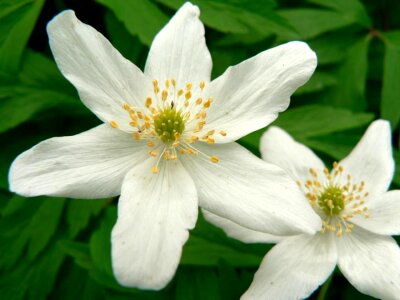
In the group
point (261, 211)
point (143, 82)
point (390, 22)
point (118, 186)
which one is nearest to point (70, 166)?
point (118, 186)

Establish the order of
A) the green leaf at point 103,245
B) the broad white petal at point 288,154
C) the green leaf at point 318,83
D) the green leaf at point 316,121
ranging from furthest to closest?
1. the green leaf at point 318,83
2. the green leaf at point 316,121
3. the broad white petal at point 288,154
4. the green leaf at point 103,245

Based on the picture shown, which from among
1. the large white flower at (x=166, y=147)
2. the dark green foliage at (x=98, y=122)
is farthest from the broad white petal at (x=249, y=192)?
the dark green foliage at (x=98, y=122)

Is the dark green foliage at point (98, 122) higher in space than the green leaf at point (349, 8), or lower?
lower

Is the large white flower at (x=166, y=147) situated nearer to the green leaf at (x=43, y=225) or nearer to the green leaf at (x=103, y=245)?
the green leaf at (x=103, y=245)

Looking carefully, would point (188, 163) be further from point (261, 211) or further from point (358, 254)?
point (358, 254)

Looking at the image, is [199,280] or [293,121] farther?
[293,121]

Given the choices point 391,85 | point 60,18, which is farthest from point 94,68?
point 391,85
